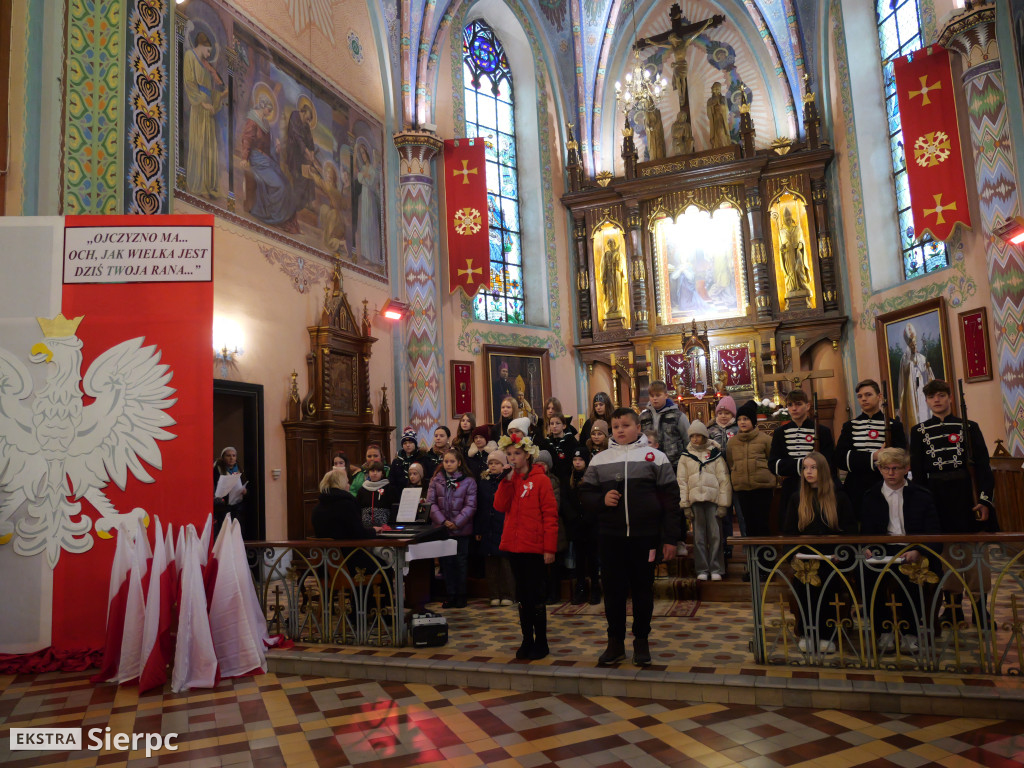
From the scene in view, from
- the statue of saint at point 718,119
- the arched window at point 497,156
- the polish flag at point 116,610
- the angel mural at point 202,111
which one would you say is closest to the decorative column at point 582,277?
the arched window at point 497,156

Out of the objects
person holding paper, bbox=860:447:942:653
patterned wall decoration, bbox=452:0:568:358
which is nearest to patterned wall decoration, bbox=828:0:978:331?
patterned wall decoration, bbox=452:0:568:358

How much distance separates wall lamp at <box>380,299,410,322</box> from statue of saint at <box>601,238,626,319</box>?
5348 millimetres

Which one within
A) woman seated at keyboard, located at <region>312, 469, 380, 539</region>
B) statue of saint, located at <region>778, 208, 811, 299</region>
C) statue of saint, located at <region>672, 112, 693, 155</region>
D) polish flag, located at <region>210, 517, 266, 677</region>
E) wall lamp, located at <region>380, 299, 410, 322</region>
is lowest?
polish flag, located at <region>210, 517, 266, 677</region>

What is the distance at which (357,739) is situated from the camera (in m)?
3.86

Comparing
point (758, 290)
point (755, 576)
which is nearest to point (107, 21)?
point (755, 576)

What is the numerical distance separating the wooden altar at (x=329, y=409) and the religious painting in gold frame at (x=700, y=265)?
7.28 metres

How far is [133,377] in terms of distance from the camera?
18.7 ft

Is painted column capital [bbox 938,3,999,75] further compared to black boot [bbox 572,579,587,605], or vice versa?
painted column capital [bbox 938,3,999,75]

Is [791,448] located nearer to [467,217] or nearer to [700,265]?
[467,217]

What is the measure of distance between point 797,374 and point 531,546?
654cm

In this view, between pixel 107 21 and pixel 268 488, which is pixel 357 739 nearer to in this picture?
pixel 107 21

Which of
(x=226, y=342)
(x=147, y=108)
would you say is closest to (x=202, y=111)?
(x=226, y=342)

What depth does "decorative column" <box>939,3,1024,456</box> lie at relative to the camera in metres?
9.78

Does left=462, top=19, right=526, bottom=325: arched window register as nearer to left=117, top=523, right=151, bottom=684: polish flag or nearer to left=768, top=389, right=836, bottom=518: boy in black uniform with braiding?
left=768, top=389, right=836, bottom=518: boy in black uniform with braiding
